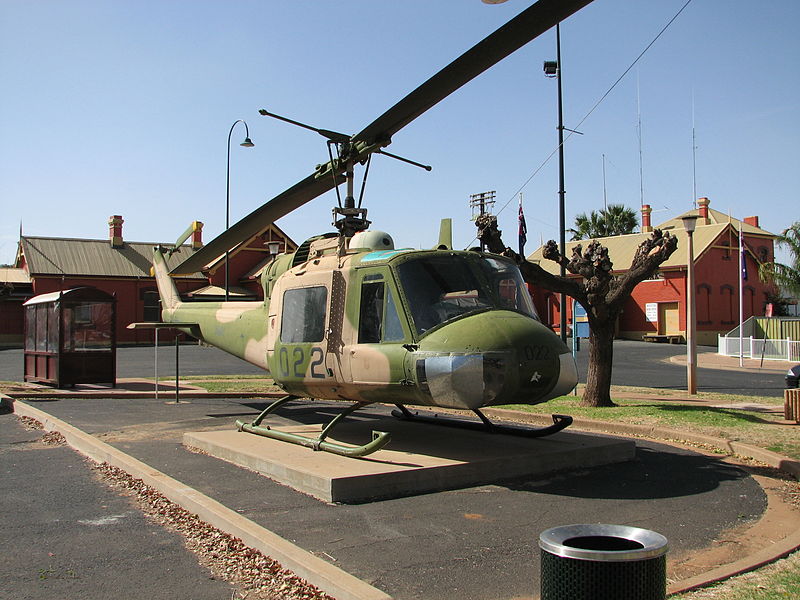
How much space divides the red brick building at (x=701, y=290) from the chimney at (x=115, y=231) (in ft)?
95.9

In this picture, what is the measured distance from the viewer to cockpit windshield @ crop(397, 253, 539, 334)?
25.5 ft

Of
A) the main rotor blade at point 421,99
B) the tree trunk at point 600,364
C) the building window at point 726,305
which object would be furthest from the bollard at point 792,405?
the building window at point 726,305

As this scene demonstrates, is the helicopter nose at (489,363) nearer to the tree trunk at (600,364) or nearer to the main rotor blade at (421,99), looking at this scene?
the main rotor blade at (421,99)

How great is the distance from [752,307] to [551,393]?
47054mm

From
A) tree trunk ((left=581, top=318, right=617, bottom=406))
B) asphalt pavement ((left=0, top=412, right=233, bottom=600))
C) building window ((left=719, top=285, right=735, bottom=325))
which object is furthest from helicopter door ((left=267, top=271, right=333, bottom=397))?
building window ((left=719, top=285, right=735, bottom=325))

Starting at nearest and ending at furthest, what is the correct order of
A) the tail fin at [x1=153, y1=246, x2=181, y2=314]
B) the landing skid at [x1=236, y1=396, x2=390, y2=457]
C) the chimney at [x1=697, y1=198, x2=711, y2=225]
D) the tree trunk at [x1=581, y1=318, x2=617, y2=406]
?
the landing skid at [x1=236, y1=396, x2=390, y2=457] → the tree trunk at [x1=581, y1=318, x2=617, y2=406] → the tail fin at [x1=153, y1=246, x2=181, y2=314] → the chimney at [x1=697, y1=198, x2=711, y2=225]

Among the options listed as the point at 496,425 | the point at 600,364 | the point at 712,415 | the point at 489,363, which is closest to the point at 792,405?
the point at 712,415

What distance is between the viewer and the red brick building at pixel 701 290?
45.7 m

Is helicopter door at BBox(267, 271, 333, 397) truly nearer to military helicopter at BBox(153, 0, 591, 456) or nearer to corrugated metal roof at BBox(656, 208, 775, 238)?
military helicopter at BBox(153, 0, 591, 456)

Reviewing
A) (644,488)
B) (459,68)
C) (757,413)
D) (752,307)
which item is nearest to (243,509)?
(644,488)

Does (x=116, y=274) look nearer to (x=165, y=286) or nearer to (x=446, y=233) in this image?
(x=165, y=286)

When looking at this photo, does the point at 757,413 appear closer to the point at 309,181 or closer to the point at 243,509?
the point at 309,181

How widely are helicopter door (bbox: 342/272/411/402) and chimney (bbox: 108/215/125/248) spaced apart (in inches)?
1777

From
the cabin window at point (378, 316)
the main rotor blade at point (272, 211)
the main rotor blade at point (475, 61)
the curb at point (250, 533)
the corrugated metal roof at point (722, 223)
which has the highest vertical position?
the corrugated metal roof at point (722, 223)
